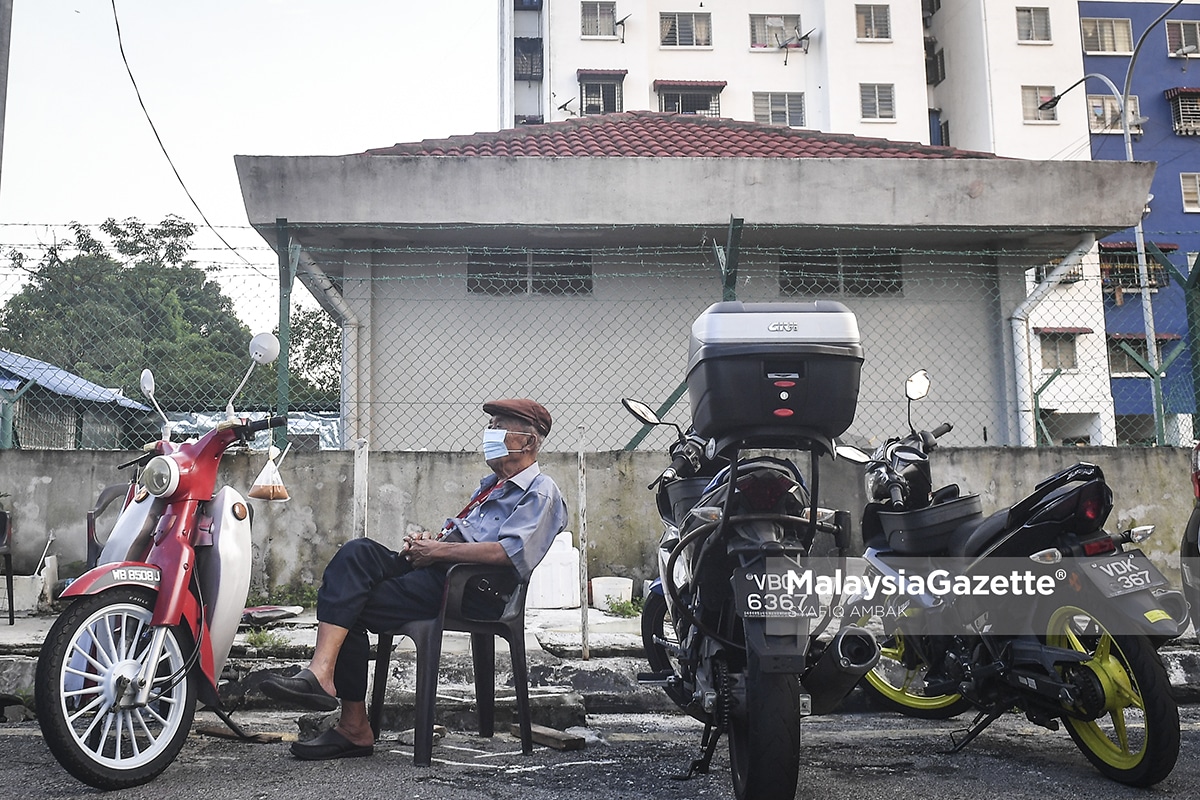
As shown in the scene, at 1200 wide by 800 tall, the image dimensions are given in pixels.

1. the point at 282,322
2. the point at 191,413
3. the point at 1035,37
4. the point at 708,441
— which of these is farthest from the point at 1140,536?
the point at 1035,37

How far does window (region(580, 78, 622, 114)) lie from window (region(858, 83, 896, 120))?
25.7 feet

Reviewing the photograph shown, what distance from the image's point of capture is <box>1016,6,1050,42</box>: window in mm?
32156

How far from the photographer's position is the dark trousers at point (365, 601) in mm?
3428

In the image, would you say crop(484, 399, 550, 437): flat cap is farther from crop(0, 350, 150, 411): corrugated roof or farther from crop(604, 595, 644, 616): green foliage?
crop(0, 350, 150, 411): corrugated roof

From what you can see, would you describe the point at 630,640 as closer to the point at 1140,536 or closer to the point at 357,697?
the point at 357,697

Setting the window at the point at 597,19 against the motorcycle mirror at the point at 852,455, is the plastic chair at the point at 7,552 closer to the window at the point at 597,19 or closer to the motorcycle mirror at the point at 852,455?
the motorcycle mirror at the point at 852,455

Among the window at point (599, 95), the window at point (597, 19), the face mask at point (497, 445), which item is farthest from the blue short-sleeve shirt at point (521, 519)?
the window at point (597, 19)

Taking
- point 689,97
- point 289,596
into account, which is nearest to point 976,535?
point 289,596

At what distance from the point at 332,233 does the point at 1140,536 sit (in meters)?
7.81

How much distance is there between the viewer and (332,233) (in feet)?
31.1

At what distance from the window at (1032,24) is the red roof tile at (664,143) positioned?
76.2 ft

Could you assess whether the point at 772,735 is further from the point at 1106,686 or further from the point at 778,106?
the point at 778,106

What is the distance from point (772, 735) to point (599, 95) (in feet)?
101

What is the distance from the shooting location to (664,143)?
38.9 ft
